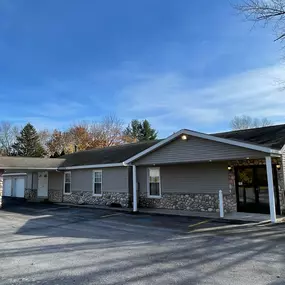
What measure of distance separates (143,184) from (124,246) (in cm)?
858

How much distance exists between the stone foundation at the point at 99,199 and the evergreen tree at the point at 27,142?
27.6 meters

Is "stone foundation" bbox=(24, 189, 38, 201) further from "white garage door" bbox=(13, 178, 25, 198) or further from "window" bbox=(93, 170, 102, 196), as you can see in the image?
"window" bbox=(93, 170, 102, 196)

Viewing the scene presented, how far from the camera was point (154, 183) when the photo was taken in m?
15.3

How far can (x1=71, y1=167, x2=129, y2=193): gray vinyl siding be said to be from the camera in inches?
633

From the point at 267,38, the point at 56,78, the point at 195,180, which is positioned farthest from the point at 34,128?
the point at 267,38

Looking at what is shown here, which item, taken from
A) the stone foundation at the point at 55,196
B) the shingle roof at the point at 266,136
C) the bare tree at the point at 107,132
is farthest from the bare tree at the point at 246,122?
the stone foundation at the point at 55,196

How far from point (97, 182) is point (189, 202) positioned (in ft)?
21.7

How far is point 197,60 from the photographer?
49.3 ft

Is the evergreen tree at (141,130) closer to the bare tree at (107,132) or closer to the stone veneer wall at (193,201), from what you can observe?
the bare tree at (107,132)

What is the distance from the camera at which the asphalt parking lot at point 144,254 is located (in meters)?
4.83

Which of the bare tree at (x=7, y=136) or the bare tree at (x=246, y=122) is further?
the bare tree at (x=7, y=136)

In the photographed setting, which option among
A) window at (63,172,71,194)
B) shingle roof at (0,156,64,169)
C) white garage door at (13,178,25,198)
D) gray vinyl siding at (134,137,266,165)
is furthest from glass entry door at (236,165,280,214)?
white garage door at (13,178,25,198)

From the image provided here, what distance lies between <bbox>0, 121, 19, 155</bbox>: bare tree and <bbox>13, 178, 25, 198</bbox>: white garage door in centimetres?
2261

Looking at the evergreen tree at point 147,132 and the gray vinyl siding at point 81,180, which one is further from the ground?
the evergreen tree at point 147,132
